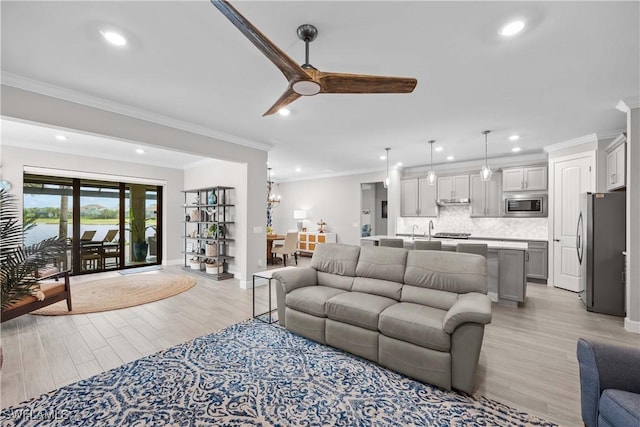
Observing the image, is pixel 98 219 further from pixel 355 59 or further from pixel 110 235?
pixel 355 59

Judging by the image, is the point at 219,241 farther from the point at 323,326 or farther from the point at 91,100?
the point at 323,326

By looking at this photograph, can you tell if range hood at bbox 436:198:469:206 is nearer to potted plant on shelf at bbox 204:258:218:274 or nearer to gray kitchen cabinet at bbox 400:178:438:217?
gray kitchen cabinet at bbox 400:178:438:217

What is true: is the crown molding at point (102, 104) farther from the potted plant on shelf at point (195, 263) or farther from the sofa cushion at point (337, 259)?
the potted plant on shelf at point (195, 263)

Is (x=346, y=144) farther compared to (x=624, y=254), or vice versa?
(x=346, y=144)

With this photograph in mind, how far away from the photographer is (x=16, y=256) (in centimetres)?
194

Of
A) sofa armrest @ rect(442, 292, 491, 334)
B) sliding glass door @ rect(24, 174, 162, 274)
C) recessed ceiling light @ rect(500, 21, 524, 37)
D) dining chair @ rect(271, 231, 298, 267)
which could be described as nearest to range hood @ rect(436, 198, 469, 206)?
dining chair @ rect(271, 231, 298, 267)

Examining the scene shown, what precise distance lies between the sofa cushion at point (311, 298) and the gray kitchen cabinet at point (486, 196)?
4854 mm

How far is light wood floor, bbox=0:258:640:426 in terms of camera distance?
2211 mm

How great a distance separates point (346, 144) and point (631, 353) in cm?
456

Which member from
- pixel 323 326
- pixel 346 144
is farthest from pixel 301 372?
pixel 346 144

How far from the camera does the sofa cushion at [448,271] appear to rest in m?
2.70

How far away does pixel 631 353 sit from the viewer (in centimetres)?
152

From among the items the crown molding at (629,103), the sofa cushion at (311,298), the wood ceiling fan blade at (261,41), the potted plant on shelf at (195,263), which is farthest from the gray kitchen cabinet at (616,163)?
the potted plant on shelf at (195,263)

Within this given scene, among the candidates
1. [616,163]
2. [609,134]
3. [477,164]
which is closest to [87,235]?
[477,164]
